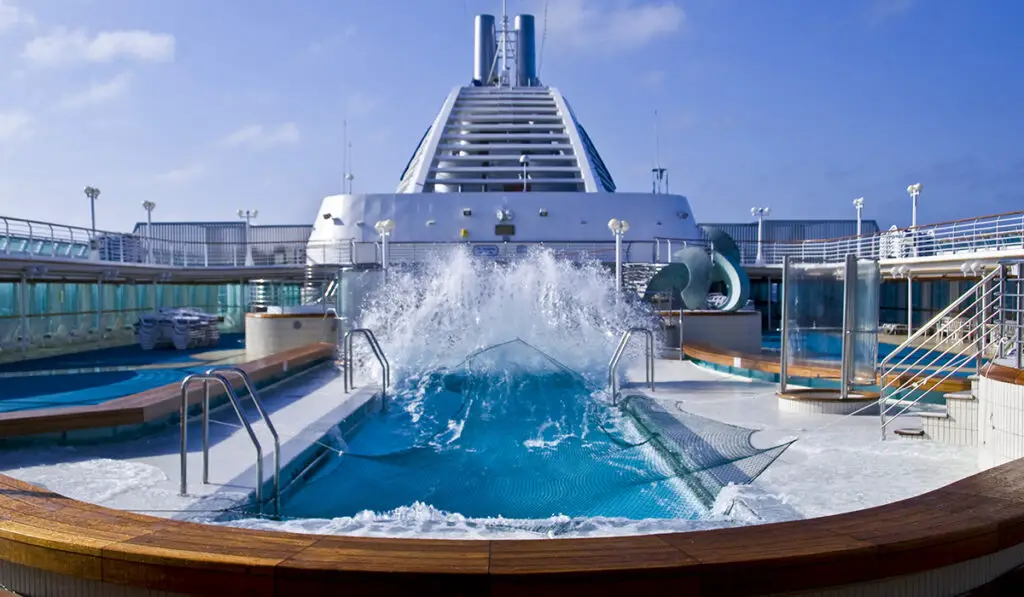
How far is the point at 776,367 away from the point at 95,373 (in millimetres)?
9469

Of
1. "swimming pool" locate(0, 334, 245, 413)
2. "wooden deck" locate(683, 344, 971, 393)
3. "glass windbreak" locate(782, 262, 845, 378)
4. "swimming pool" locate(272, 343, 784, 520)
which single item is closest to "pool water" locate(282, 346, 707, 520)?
"swimming pool" locate(272, 343, 784, 520)

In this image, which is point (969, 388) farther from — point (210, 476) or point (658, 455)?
point (210, 476)

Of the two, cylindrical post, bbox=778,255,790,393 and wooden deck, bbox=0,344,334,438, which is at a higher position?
cylindrical post, bbox=778,255,790,393

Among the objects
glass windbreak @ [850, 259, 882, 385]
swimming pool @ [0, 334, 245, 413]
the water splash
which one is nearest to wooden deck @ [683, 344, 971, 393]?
glass windbreak @ [850, 259, 882, 385]

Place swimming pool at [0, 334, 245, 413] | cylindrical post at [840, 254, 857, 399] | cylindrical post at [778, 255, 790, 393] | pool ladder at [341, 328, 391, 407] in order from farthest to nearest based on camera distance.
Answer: swimming pool at [0, 334, 245, 413], pool ladder at [341, 328, 391, 407], cylindrical post at [778, 255, 790, 393], cylindrical post at [840, 254, 857, 399]

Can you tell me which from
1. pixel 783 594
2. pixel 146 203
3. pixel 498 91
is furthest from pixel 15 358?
pixel 498 91

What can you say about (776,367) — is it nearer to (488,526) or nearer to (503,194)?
(488,526)

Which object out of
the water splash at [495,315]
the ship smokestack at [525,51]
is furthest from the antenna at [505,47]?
the water splash at [495,315]

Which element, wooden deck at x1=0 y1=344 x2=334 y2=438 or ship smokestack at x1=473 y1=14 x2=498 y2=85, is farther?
ship smokestack at x1=473 y1=14 x2=498 y2=85

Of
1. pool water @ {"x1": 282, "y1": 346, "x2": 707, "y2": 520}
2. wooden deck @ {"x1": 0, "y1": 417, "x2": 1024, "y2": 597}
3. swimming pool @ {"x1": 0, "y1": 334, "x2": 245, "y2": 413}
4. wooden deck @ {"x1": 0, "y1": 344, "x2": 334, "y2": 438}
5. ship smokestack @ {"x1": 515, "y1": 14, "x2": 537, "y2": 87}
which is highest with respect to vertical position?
ship smokestack @ {"x1": 515, "y1": 14, "x2": 537, "y2": 87}

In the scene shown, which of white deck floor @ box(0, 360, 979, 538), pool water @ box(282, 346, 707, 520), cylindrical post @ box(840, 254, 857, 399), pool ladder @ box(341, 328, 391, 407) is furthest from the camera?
pool ladder @ box(341, 328, 391, 407)

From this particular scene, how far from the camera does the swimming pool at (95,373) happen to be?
9078 mm

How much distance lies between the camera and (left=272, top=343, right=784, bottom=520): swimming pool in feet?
13.6

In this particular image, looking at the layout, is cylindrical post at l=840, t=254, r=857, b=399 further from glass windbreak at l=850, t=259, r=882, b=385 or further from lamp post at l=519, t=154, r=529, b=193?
lamp post at l=519, t=154, r=529, b=193
